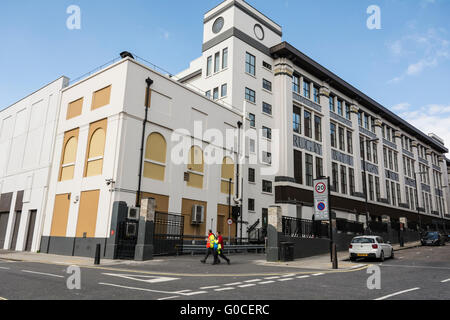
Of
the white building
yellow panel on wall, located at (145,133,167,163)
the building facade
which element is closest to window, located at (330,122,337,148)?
the building facade

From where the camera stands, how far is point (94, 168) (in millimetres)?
22047

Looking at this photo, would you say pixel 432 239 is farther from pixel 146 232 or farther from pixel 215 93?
pixel 146 232

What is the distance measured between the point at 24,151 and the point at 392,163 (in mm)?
51074

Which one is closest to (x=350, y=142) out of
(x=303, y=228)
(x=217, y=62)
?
(x=217, y=62)

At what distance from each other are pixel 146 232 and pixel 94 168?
6.90 meters

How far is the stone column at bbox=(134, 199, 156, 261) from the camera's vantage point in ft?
58.3

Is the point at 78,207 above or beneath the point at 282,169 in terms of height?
beneath

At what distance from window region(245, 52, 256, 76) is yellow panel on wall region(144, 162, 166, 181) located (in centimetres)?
1600

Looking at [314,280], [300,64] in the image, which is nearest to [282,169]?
[300,64]

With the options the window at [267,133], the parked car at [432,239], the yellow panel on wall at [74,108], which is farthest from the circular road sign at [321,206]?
the parked car at [432,239]

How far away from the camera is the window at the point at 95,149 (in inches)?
861
